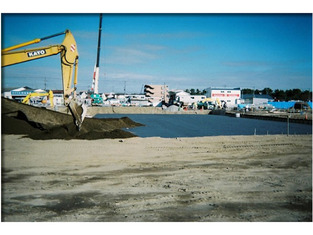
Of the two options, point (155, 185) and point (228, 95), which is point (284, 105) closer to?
point (228, 95)

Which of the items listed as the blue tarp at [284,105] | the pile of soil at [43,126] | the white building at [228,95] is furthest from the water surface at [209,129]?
the white building at [228,95]

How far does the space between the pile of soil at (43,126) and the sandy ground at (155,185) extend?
2.31 metres

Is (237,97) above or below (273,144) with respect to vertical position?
above

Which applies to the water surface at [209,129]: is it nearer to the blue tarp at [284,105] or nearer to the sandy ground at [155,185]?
the sandy ground at [155,185]

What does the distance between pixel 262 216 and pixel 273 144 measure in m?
6.44

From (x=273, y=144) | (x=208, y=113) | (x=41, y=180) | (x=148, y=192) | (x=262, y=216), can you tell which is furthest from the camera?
(x=208, y=113)

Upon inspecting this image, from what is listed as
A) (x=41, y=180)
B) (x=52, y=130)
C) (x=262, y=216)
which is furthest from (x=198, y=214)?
(x=52, y=130)

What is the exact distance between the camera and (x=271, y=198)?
4242 mm

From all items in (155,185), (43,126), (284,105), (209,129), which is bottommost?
(155,185)

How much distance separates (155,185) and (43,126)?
8.96 metres

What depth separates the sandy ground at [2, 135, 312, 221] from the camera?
145 inches

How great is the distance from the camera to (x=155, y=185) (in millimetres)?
4793

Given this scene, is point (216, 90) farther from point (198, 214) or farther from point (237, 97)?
point (198, 214)

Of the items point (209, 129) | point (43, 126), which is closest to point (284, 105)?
point (209, 129)
